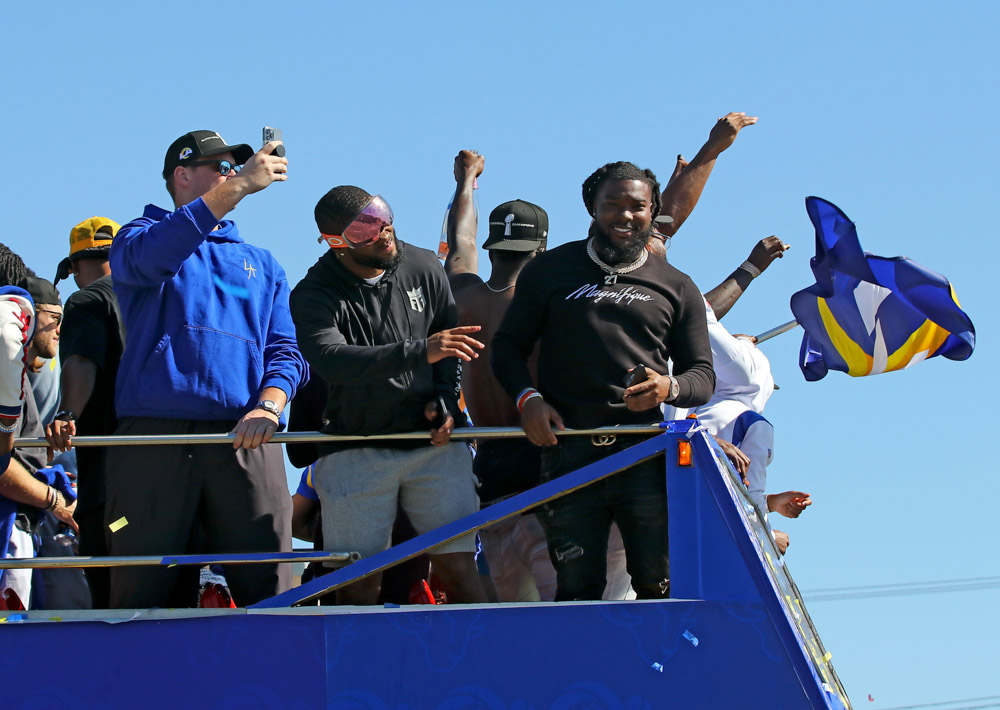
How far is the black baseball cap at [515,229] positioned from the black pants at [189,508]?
4.92 ft

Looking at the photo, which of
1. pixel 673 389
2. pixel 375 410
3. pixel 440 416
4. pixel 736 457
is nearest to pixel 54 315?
pixel 375 410

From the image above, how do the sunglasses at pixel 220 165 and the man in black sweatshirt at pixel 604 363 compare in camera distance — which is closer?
the man in black sweatshirt at pixel 604 363

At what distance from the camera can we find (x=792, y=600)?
458 cm

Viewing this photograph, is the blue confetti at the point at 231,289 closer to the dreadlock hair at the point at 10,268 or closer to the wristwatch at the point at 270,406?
the wristwatch at the point at 270,406

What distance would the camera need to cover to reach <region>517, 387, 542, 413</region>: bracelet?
4.68 meters

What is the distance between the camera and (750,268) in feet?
23.1

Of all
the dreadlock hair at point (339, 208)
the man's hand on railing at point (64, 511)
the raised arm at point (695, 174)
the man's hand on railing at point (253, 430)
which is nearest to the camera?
the man's hand on railing at point (253, 430)

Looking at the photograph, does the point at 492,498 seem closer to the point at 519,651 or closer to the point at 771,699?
the point at 519,651

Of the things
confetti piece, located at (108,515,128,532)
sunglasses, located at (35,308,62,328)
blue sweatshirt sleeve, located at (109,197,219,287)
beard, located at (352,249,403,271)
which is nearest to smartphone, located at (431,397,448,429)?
beard, located at (352,249,403,271)

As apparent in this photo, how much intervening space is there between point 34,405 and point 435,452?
6.46ft

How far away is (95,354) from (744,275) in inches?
138

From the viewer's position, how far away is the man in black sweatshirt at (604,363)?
4656 millimetres

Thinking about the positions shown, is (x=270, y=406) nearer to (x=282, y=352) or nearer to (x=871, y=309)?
(x=282, y=352)

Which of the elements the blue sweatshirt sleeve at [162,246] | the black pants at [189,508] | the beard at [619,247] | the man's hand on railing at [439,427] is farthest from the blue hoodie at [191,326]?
the beard at [619,247]
